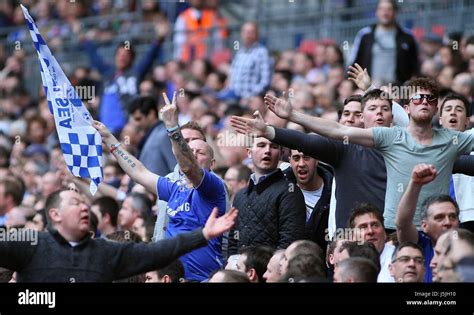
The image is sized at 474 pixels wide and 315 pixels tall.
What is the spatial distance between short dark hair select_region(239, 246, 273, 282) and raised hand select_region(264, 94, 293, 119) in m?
1.06

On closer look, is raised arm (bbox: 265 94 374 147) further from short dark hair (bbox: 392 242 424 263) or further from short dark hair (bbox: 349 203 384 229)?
short dark hair (bbox: 392 242 424 263)

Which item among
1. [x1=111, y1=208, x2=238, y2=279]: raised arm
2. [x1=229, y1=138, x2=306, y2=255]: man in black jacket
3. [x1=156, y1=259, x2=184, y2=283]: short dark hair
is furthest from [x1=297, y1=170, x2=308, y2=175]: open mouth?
[x1=111, y1=208, x2=238, y2=279]: raised arm

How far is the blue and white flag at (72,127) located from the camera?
39.1ft

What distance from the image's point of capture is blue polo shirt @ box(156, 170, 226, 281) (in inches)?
436

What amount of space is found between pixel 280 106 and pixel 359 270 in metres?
1.81

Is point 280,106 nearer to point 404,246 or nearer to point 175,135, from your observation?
point 175,135

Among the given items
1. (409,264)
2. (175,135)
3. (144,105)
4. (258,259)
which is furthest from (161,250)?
(144,105)

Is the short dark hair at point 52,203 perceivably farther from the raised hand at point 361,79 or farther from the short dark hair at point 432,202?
the raised hand at point 361,79

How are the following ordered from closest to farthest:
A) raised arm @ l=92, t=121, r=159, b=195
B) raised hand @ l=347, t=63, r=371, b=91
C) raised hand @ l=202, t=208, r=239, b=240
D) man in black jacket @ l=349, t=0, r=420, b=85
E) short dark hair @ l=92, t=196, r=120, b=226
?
raised hand @ l=202, t=208, r=239, b=240 < raised arm @ l=92, t=121, r=159, b=195 < raised hand @ l=347, t=63, r=371, b=91 < short dark hair @ l=92, t=196, r=120, b=226 < man in black jacket @ l=349, t=0, r=420, b=85

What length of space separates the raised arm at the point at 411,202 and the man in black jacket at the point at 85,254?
145cm

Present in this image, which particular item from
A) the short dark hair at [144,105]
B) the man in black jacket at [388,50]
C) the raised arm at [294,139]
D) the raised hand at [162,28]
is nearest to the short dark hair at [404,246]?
the raised arm at [294,139]

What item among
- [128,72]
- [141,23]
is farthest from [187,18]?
[128,72]
